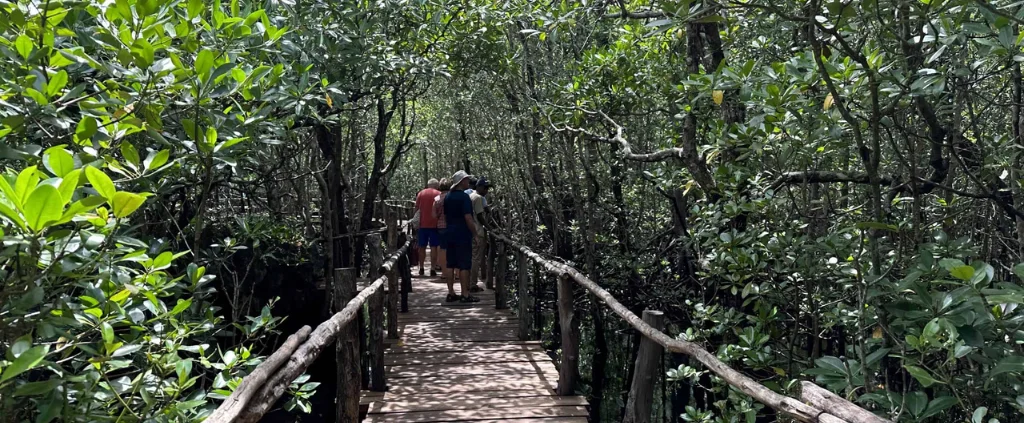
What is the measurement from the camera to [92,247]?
161 centimetres

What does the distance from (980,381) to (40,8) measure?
302 cm

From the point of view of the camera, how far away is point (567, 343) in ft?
17.4

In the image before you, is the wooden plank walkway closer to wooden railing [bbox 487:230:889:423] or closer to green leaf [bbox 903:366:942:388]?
wooden railing [bbox 487:230:889:423]

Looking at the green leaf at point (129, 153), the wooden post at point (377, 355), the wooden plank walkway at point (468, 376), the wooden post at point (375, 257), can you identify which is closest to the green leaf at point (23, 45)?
the green leaf at point (129, 153)

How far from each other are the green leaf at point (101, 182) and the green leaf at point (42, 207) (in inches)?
6.8

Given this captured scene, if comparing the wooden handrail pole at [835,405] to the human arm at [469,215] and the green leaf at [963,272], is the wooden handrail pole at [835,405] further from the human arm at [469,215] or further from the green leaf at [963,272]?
the human arm at [469,215]

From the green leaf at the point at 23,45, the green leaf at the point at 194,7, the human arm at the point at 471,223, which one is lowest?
the human arm at the point at 471,223

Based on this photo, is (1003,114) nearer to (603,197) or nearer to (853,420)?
(603,197)

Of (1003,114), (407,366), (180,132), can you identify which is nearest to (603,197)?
(407,366)

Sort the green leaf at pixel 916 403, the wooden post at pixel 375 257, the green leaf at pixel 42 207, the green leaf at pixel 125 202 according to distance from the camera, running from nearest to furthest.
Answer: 1. the green leaf at pixel 42 207
2. the green leaf at pixel 125 202
3. the green leaf at pixel 916 403
4. the wooden post at pixel 375 257

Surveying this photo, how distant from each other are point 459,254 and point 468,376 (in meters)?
2.58

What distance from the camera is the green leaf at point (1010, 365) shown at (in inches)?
72.1

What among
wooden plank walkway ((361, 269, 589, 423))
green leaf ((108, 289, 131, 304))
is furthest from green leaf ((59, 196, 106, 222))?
wooden plank walkway ((361, 269, 589, 423))

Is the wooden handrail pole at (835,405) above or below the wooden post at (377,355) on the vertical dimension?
above
